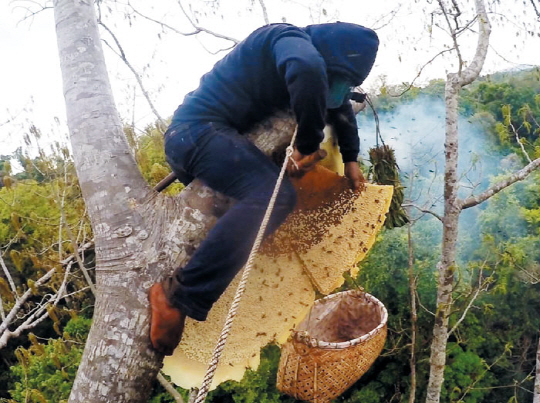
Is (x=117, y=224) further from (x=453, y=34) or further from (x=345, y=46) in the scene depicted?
(x=453, y=34)

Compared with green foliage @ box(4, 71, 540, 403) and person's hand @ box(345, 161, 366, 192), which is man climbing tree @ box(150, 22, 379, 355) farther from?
green foliage @ box(4, 71, 540, 403)

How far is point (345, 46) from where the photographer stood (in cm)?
164

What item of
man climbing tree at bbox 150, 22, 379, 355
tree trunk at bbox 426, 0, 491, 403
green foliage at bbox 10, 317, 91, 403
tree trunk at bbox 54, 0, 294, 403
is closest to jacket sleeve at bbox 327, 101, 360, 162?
man climbing tree at bbox 150, 22, 379, 355

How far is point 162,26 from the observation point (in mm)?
5637

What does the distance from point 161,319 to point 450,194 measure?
3271 mm

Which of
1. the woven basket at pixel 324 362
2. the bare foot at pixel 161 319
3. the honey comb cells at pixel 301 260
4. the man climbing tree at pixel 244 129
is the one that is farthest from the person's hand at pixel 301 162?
the woven basket at pixel 324 362

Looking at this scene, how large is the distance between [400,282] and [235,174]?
582 centimetres

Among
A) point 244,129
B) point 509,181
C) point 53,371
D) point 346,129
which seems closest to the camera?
point 244,129

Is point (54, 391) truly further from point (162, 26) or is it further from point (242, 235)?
point (242, 235)

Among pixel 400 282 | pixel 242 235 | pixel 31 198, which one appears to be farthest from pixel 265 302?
pixel 31 198

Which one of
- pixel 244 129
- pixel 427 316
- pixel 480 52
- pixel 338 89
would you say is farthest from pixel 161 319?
pixel 427 316

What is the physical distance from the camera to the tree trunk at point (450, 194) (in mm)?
3926

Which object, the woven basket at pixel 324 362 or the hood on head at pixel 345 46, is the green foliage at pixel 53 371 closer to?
the woven basket at pixel 324 362

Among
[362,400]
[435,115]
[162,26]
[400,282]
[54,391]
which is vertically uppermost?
[162,26]
